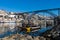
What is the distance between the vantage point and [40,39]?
21.8 meters

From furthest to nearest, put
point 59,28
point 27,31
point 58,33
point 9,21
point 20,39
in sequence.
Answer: point 9,21 < point 27,31 < point 59,28 < point 58,33 < point 20,39

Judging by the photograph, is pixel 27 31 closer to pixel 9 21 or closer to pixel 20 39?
pixel 20 39

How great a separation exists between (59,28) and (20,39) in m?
6.80

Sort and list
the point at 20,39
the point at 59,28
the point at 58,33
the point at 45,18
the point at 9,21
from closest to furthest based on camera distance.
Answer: the point at 20,39 < the point at 58,33 < the point at 59,28 < the point at 9,21 < the point at 45,18

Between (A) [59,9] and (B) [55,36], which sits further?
(A) [59,9]

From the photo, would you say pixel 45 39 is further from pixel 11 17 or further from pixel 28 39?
pixel 11 17

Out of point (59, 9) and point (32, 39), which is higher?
point (59, 9)

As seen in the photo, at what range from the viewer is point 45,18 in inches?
2805

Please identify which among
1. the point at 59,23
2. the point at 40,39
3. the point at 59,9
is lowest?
the point at 40,39

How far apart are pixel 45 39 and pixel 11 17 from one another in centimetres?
4800

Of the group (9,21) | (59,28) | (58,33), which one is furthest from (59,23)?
(9,21)

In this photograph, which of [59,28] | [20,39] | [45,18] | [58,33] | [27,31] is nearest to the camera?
[20,39]

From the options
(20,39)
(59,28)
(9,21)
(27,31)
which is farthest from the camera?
(9,21)

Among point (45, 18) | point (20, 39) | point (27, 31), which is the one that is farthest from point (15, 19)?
point (20, 39)
